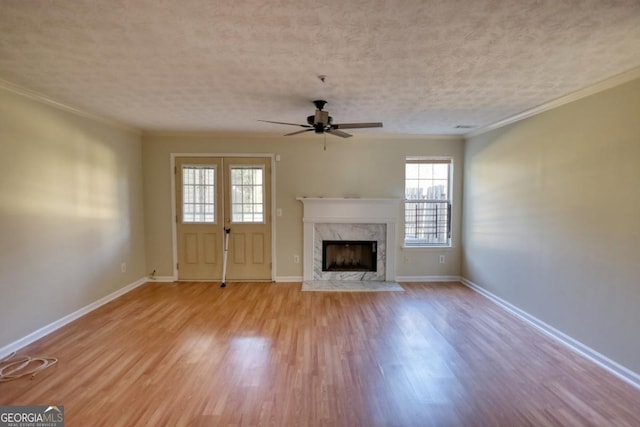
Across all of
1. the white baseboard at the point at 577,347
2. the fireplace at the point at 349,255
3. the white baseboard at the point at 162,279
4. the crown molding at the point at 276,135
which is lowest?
the white baseboard at the point at 577,347

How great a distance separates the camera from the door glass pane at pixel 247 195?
16.4ft

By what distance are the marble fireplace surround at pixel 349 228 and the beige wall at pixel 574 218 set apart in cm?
149

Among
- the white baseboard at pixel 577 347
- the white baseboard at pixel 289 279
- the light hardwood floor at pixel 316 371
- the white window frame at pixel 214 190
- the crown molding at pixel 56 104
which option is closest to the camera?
the light hardwood floor at pixel 316 371

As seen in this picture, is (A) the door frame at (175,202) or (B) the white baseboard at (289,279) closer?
(A) the door frame at (175,202)

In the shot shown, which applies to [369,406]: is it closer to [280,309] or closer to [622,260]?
[280,309]

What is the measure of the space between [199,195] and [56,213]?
6.44 ft

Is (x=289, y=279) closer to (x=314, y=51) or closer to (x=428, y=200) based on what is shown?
(x=428, y=200)

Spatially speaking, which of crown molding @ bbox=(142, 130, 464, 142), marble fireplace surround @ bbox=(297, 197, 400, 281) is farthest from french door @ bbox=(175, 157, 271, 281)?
marble fireplace surround @ bbox=(297, 197, 400, 281)

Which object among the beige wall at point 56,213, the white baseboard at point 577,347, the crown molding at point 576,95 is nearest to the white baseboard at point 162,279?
the beige wall at point 56,213

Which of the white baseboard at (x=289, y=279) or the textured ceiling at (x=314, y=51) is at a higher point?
the textured ceiling at (x=314, y=51)

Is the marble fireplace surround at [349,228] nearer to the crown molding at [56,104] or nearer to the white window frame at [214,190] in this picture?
the white window frame at [214,190]

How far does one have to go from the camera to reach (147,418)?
1.95 meters

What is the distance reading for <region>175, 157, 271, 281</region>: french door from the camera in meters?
4.96

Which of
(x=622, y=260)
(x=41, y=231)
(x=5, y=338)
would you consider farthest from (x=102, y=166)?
(x=622, y=260)
